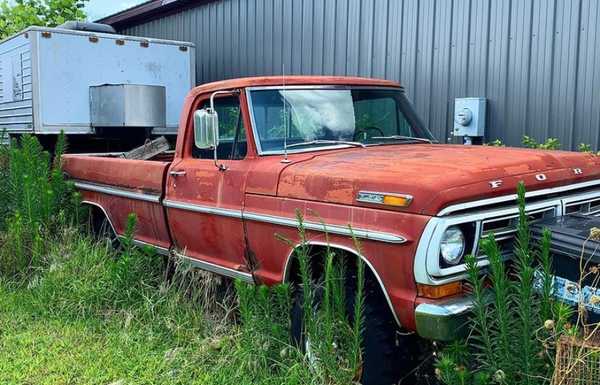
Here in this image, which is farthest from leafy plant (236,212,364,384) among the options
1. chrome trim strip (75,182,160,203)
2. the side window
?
chrome trim strip (75,182,160,203)

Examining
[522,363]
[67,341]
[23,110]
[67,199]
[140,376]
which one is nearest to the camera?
[522,363]

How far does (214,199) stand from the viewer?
463 centimetres

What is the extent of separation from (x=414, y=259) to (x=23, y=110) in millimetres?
8851

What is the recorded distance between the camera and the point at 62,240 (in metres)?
5.98

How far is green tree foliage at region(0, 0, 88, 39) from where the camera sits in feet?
56.3

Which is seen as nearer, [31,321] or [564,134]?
[31,321]

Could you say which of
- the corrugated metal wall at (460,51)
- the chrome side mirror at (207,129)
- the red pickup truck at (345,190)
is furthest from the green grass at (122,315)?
the corrugated metal wall at (460,51)

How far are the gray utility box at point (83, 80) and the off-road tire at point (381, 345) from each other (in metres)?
6.74

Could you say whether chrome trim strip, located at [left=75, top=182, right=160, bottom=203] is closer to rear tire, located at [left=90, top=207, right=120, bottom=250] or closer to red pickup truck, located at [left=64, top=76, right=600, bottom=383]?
red pickup truck, located at [left=64, top=76, right=600, bottom=383]

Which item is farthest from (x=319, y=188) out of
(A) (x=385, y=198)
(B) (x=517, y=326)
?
Answer: (B) (x=517, y=326)

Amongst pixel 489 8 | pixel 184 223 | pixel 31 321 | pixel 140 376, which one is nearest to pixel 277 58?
pixel 489 8

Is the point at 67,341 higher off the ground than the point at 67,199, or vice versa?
the point at 67,199

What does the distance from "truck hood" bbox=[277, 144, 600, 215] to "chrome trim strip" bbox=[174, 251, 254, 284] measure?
72 centimetres

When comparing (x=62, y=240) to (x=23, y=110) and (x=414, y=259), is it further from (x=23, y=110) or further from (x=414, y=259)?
(x=23, y=110)
